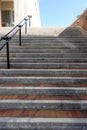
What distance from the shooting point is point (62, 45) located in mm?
8602

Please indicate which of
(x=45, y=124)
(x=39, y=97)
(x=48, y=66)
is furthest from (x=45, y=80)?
(x=45, y=124)

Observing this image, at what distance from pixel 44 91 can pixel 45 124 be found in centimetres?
119

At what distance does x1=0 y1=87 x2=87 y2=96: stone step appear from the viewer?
17.0 ft

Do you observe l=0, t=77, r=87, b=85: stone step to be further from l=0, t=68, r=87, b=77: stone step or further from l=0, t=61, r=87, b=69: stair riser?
l=0, t=61, r=87, b=69: stair riser

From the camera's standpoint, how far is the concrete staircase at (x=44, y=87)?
13.5 feet

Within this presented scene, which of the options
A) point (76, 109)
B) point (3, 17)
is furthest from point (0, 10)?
point (76, 109)

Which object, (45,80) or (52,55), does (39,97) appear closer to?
(45,80)

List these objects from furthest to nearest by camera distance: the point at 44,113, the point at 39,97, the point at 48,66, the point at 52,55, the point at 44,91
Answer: the point at 52,55, the point at 48,66, the point at 44,91, the point at 39,97, the point at 44,113

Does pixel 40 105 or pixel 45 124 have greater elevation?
pixel 40 105

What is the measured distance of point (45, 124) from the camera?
4094 millimetres

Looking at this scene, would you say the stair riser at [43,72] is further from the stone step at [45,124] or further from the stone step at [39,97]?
the stone step at [45,124]

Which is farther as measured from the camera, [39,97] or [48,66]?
[48,66]

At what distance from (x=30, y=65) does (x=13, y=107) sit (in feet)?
7.03

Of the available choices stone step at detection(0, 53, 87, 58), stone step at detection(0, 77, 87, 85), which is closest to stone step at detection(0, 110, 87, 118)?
stone step at detection(0, 77, 87, 85)
